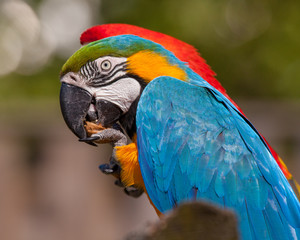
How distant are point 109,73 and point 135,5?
19.2ft

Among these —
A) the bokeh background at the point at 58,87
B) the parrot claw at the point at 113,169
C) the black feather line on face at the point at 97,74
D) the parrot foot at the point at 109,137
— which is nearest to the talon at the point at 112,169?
the parrot claw at the point at 113,169

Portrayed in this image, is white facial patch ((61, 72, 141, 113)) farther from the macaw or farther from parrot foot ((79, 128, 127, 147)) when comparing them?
parrot foot ((79, 128, 127, 147))

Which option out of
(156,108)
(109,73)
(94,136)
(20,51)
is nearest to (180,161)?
(156,108)

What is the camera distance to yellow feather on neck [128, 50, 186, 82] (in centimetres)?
206

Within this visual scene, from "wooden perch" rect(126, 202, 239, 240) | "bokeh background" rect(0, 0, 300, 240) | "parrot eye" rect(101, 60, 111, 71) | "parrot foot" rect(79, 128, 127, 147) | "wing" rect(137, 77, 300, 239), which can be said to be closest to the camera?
"wooden perch" rect(126, 202, 239, 240)

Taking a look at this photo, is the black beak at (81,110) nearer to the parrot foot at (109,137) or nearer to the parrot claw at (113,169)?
the parrot foot at (109,137)

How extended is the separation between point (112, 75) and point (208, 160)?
652 millimetres

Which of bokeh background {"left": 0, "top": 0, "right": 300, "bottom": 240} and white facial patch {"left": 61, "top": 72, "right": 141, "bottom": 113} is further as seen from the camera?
bokeh background {"left": 0, "top": 0, "right": 300, "bottom": 240}

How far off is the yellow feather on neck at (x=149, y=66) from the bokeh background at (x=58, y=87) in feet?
6.50

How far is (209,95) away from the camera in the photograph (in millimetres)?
1950

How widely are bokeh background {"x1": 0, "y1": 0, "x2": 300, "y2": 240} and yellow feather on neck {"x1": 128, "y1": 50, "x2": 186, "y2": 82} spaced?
1.98 m

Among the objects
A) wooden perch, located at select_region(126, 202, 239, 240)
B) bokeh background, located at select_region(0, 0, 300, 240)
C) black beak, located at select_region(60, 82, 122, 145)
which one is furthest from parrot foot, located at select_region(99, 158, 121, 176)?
bokeh background, located at select_region(0, 0, 300, 240)

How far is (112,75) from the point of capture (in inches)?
81.9

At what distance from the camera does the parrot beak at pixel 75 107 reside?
2012mm
